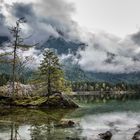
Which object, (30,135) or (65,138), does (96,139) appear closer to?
(65,138)

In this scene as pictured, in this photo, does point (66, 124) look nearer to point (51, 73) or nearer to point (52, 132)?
point (52, 132)

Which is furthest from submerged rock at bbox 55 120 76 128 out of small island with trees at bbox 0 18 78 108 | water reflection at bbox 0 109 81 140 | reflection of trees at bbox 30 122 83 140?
small island with trees at bbox 0 18 78 108

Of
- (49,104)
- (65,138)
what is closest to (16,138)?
(65,138)

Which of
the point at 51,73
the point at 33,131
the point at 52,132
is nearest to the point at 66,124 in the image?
the point at 52,132

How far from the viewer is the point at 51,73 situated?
75.3 m

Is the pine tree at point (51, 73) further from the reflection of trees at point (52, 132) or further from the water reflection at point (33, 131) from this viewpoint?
the reflection of trees at point (52, 132)

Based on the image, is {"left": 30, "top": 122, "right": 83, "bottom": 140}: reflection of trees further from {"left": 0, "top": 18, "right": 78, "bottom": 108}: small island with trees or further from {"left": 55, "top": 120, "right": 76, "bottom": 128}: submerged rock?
{"left": 0, "top": 18, "right": 78, "bottom": 108}: small island with trees

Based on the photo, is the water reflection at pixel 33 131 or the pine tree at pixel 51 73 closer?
the water reflection at pixel 33 131

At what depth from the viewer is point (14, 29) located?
62.8m

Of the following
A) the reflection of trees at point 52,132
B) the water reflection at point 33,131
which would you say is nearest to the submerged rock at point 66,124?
the water reflection at point 33,131

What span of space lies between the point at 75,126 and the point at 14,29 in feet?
95.5

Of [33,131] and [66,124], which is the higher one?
[66,124]

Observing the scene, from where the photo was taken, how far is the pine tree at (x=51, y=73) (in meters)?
74.9

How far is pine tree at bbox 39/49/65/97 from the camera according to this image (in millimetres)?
74900
